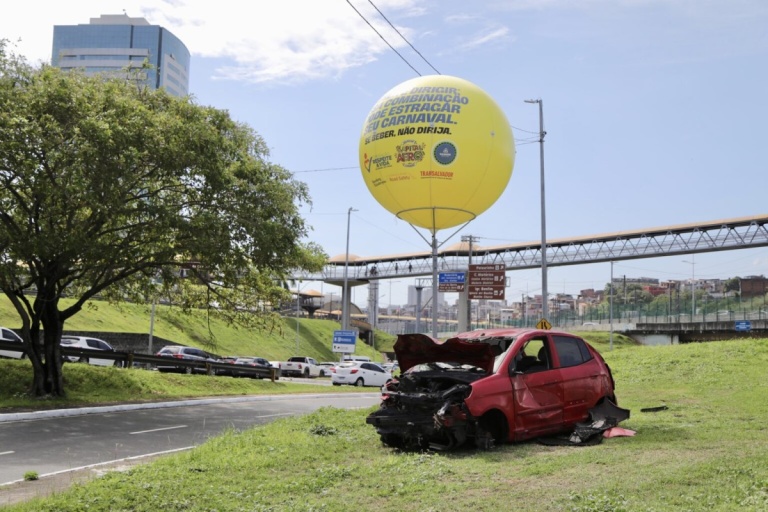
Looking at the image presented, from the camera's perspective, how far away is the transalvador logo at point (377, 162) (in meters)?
14.5

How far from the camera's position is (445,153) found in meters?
14.0

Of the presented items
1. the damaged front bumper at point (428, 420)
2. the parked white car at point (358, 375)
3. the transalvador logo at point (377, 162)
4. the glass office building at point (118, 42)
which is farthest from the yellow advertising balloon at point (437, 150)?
the glass office building at point (118, 42)

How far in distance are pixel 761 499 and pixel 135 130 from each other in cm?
1629

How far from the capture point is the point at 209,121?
21047 mm

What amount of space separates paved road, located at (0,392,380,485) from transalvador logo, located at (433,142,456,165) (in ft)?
23.1

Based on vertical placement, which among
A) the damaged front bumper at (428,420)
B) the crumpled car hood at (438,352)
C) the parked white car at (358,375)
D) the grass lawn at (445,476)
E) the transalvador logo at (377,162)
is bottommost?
the parked white car at (358,375)

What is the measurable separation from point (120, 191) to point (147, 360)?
1244 cm

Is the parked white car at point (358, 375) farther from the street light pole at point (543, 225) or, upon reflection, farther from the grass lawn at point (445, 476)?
the grass lawn at point (445, 476)

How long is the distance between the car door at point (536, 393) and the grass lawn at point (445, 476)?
0.30 metres

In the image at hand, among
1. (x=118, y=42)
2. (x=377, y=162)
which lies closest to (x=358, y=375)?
(x=377, y=162)

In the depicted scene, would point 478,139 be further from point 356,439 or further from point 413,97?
point 356,439

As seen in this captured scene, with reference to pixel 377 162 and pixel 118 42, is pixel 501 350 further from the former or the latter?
pixel 118 42

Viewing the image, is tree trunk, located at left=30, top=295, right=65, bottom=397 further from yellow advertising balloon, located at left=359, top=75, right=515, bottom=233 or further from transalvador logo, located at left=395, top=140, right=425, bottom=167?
transalvador logo, located at left=395, top=140, right=425, bottom=167

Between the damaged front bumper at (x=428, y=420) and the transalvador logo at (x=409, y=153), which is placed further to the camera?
the transalvador logo at (x=409, y=153)
